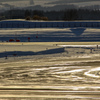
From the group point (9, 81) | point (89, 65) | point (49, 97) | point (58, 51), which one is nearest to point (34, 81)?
point (9, 81)

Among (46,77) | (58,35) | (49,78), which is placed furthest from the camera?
(58,35)

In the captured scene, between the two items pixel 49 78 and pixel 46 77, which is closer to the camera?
pixel 49 78

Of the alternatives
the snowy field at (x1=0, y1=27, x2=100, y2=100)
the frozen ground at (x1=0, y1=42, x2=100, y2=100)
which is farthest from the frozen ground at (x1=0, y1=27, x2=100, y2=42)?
the frozen ground at (x1=0, y1=42, x2=100, y2=100)

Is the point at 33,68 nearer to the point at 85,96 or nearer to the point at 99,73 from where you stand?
the point at 99,73

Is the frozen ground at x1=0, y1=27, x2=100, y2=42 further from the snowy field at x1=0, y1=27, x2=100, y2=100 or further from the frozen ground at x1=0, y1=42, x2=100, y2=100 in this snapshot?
the frozen ground at x1=0, y1=42, x2=100, y2=100

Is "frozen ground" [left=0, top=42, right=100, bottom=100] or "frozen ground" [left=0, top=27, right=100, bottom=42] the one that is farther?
"frozen ground" [left=0, top=27, right=100, bottom=42]

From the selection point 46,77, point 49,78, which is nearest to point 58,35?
point 46,77

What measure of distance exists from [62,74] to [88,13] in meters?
179

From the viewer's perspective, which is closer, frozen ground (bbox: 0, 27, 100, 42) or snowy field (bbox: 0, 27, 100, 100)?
snowy field (bbox: 0, 27, 100, 100)

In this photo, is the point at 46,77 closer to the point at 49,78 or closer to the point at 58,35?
the point at 49,78

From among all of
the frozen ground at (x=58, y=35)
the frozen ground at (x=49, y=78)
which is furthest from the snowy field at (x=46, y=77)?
the frozen ground at (x=58, y=35)

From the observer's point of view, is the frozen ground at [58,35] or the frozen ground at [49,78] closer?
the frozen ground at [49,78]

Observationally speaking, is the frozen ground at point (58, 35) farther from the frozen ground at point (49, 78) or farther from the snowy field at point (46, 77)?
the frozen ground at point (49, 78)

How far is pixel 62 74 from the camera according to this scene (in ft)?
54.5
